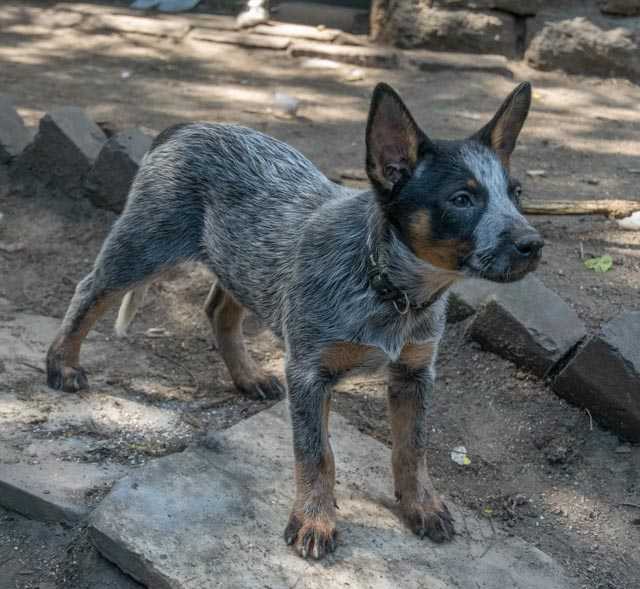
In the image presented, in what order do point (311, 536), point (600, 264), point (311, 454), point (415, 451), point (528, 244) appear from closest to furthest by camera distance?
point (528, 244) < point (311, 536) < point (311, 454) < point (415, 451) < point (600, 264)

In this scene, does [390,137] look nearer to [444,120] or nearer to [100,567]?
[100,567]

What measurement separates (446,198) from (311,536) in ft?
4.89

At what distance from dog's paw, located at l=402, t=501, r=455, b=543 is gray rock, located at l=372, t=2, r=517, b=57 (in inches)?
277

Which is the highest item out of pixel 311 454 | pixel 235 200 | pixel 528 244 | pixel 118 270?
pixel 528 244

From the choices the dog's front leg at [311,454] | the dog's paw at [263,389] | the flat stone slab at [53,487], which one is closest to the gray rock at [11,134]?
the dog's paw at [263,389]

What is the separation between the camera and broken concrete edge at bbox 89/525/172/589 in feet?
12.6

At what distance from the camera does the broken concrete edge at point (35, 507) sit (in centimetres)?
418

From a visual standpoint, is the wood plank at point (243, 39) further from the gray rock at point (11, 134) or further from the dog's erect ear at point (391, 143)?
the dog's erect ear at point (391, 143)

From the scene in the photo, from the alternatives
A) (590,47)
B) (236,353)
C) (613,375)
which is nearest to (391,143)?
(613,375)

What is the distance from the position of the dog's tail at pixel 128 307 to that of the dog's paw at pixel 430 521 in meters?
2.04

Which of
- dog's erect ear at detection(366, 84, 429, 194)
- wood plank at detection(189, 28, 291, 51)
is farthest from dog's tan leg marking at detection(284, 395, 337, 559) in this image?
wood plank at detection(189, 28, 291, 51)

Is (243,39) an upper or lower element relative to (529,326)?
lower

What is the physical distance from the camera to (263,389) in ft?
17.9

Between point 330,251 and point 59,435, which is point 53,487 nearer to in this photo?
point 59,435
